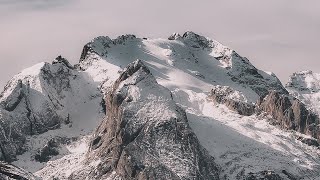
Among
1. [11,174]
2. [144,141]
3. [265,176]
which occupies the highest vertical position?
[11,174]

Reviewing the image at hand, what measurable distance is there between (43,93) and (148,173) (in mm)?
60726

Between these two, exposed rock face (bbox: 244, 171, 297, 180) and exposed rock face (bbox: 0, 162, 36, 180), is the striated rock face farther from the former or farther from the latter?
exposed rock face (bbox: 0, 162, 36, 180)

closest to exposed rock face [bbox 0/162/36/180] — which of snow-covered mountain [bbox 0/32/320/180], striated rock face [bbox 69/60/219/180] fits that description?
striated rock face [bbox 69/60/219/180]

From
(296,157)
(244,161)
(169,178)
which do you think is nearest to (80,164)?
(169,178)

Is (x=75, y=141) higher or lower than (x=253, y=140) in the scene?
lower

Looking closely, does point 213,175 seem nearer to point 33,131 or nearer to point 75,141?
point 75,141

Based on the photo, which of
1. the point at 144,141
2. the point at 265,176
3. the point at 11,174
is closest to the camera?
the point at 11,174

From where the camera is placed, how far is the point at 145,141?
531ft

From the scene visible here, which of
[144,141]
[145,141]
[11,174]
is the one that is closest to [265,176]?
[145,141]

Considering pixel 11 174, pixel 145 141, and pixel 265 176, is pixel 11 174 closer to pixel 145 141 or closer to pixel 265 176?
pixel 145 141

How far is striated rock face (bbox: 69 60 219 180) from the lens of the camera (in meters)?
154

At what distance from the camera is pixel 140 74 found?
180m

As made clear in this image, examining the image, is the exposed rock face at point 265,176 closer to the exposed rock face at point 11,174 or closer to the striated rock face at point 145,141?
the striated rock face at point 145,141

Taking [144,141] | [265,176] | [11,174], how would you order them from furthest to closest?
[144,141] → [265,176] → [11,174]
